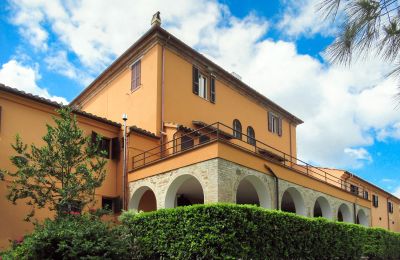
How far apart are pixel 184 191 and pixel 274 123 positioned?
547 inches

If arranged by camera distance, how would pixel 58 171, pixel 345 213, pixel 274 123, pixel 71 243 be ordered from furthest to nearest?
pixel 274 123, pixel 345 213, pixel 58 171, pixel 71 243

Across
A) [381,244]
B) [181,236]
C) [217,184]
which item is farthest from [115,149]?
[381,244]

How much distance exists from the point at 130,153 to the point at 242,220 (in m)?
9.03

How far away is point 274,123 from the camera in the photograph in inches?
1264

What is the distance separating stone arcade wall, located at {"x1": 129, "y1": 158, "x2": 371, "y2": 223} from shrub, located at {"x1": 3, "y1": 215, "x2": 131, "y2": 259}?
409cm

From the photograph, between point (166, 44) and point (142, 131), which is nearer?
point (142, 131)

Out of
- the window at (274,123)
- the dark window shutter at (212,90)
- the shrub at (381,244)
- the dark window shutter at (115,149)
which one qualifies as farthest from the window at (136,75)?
the shrub at (381,244)

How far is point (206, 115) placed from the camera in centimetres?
2456

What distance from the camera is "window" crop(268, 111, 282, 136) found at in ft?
103

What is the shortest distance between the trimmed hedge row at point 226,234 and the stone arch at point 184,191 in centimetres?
307

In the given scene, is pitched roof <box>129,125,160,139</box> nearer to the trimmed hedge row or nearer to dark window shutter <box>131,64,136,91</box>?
dark window shutter <box>131,64,136,91</box>

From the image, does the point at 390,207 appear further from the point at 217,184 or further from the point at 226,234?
the point at 226,234

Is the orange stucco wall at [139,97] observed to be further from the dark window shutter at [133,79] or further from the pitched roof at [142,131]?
the pitched roof at [142,131]

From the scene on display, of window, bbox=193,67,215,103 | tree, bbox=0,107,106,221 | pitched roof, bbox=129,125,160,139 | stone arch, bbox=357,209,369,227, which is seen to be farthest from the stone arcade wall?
stone arch, bbox=357,209,369,227
